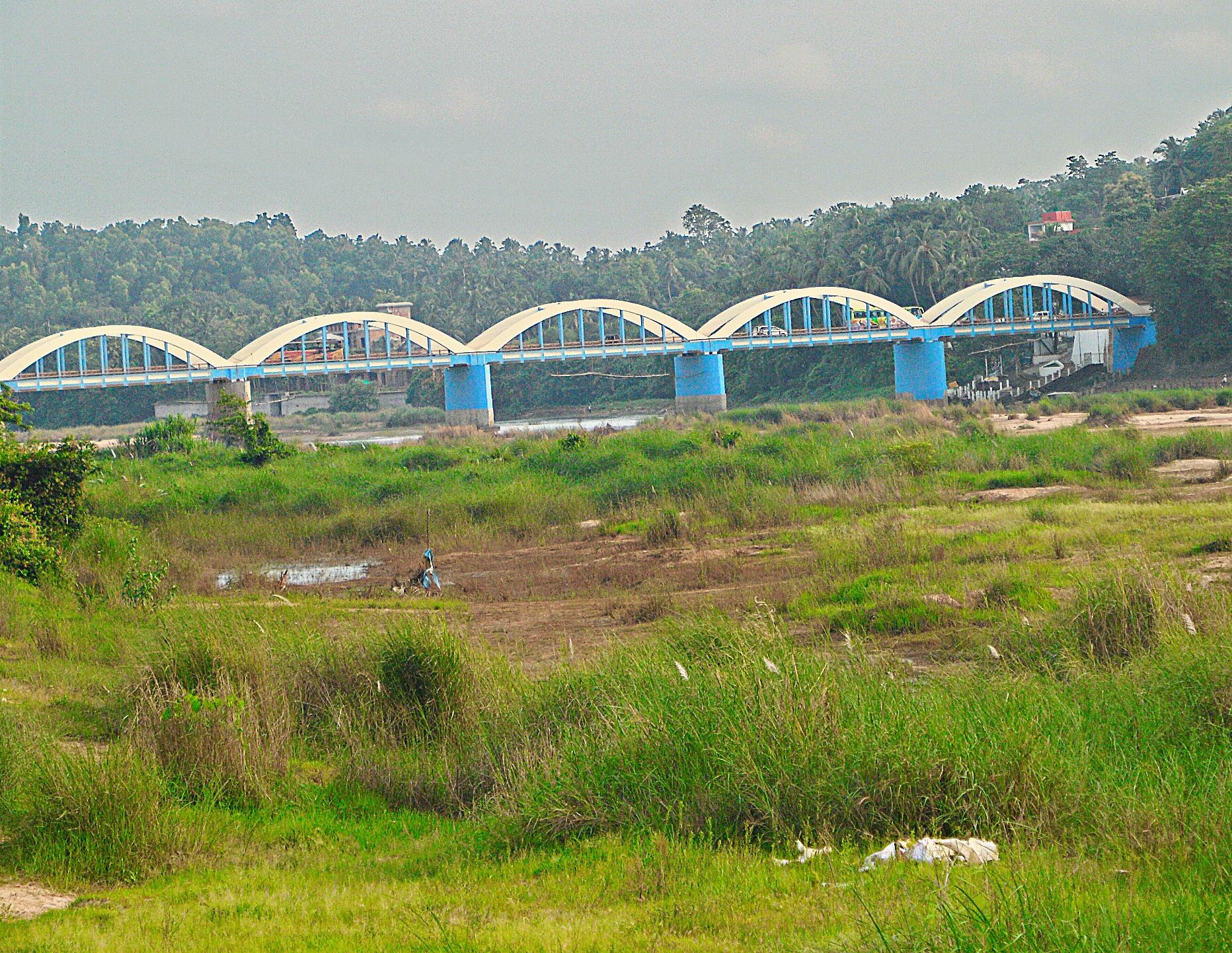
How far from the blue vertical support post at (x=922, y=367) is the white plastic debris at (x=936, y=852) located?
219 ft

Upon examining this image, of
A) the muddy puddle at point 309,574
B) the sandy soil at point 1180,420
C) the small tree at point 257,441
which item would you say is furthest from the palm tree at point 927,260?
the muddy puddle at point 309,574

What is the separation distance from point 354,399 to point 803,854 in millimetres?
91317

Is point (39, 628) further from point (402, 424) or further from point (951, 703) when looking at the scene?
point (402, 424)

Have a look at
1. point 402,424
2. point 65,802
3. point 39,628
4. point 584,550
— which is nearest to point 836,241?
point 402,424

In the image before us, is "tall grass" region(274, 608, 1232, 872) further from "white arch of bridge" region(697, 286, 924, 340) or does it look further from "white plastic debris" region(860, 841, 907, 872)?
"white arch of bridge" region(697, 286, 924, 340)

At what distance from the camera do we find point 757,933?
18.6ft

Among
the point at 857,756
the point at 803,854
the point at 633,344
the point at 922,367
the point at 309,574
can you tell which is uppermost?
the point at 633,344

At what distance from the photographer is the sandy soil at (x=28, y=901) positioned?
694 centimetres

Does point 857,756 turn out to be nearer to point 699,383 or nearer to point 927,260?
point 699,383

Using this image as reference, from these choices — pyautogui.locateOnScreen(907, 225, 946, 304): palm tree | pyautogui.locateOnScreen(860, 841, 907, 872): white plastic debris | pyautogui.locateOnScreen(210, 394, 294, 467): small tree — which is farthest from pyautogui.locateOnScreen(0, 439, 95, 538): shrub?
pyautogui.locateOnScreen(907, 225, 946, 304): palm tree

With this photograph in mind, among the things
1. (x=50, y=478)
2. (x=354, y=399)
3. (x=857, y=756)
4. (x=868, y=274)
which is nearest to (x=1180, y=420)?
(x=50, y=478)

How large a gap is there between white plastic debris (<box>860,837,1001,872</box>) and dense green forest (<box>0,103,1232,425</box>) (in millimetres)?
59722

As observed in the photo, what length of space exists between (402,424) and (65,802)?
74.9 metres

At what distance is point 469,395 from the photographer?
69125 millimetres
